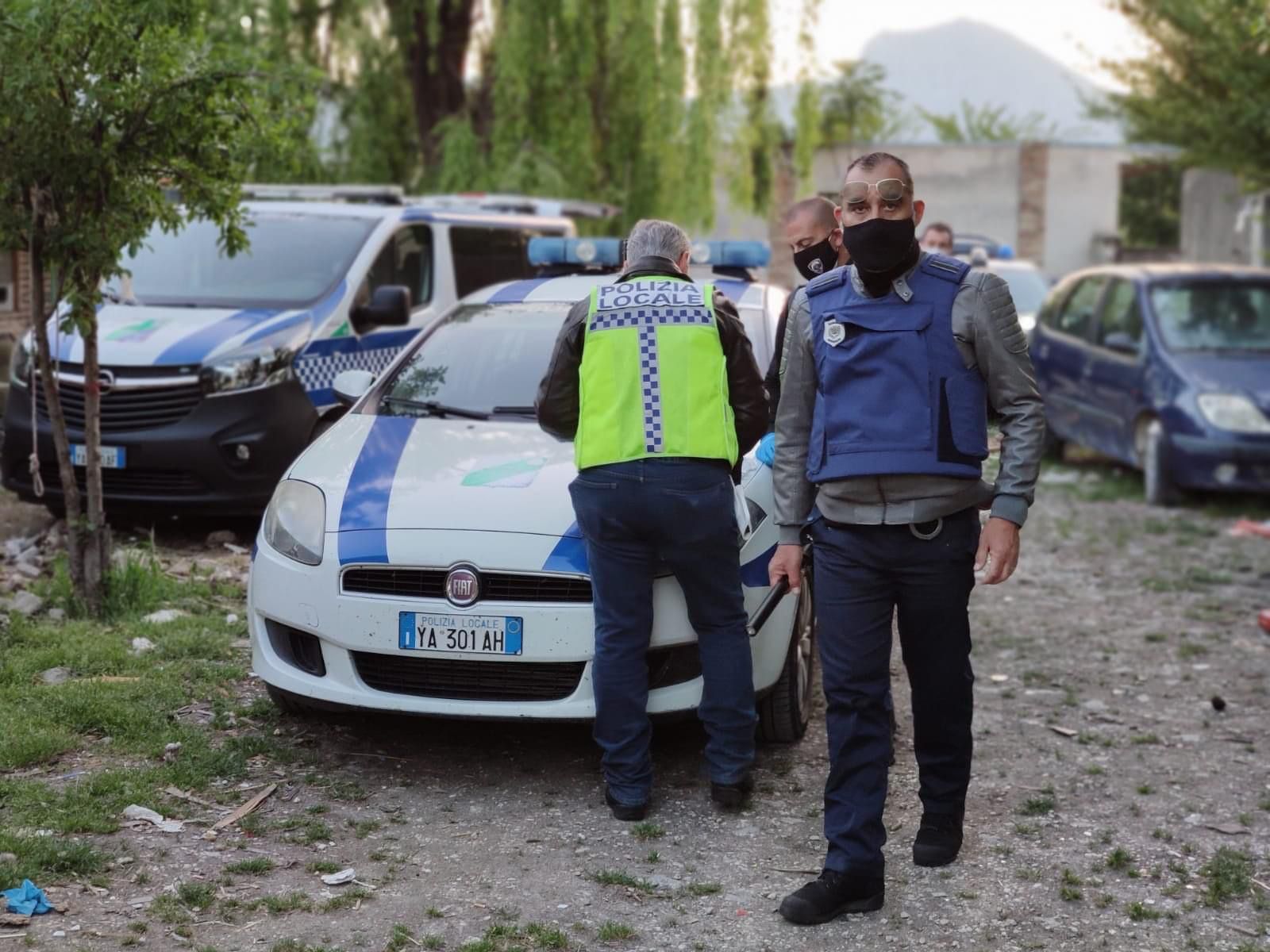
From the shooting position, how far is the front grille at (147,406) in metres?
8.21

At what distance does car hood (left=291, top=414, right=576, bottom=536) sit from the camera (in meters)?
5.07

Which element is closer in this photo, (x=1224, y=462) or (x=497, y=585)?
(x=497, y=585)

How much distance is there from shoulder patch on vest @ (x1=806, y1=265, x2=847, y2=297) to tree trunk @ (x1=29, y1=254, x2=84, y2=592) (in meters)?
3.59

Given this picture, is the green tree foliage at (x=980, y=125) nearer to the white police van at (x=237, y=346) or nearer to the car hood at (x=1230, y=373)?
the car hood at (x=1230, y=373)

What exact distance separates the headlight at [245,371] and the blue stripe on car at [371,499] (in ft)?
8.84

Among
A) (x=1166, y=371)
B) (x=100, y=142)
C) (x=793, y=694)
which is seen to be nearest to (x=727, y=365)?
(x=793, y=694)

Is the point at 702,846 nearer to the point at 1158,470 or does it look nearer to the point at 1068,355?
the point at 1158,470

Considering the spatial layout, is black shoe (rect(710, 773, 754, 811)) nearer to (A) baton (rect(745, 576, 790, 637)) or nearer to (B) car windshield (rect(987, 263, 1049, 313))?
(A) baton (rect(745, 576, 790, 637))

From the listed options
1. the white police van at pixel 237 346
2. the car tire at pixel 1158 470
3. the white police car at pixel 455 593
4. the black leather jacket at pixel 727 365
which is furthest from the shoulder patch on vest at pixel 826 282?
the car tire at pixel 1158 470

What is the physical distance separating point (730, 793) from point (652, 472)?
105cm

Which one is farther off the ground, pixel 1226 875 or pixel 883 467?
pixel 883 467

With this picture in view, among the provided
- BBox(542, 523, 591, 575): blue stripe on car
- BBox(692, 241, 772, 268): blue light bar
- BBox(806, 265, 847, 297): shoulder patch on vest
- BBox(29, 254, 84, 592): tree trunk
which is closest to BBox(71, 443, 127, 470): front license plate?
BBox(29, 254, 84, 592): tree trunk

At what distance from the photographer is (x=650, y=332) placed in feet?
15.5

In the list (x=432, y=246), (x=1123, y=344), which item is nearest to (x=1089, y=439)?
(x=1123, y=344)
